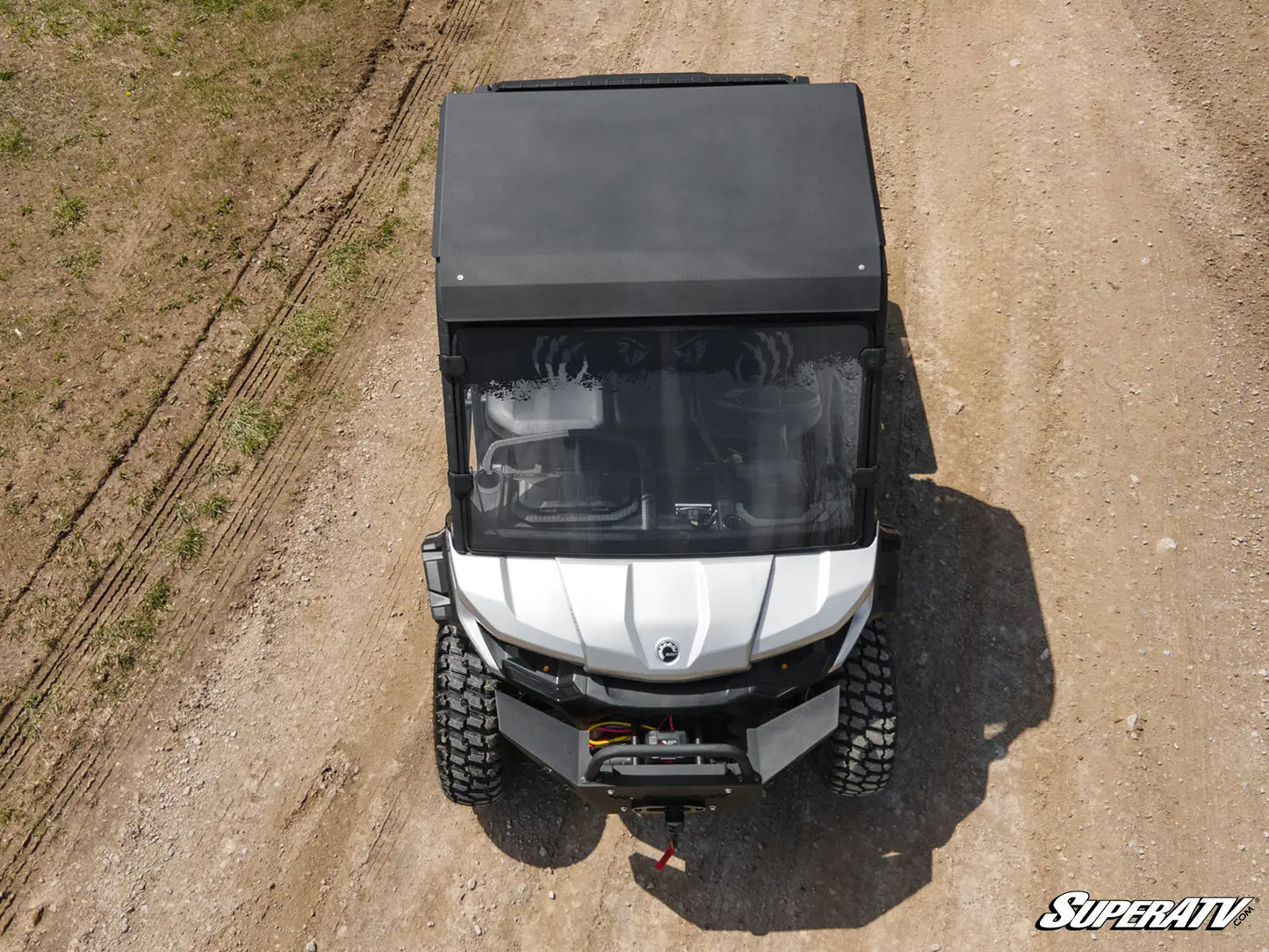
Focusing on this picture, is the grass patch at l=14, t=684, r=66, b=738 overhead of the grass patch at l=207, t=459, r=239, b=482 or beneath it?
beneath

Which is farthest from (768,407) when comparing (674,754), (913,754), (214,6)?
(214,6)

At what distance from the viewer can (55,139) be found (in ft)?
26.3

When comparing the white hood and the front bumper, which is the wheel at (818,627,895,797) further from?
the white hood

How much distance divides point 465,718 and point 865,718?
2.03 m

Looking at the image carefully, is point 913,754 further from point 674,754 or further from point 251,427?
point 251,427

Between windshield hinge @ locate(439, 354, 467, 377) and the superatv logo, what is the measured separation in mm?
4144

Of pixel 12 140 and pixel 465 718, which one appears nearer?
pixel 465 718

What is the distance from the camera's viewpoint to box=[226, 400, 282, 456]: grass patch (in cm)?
669

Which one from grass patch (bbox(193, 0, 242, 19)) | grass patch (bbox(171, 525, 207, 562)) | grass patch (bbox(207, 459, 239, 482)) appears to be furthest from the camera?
grass patch (bbox(193, 0, 242, 19))

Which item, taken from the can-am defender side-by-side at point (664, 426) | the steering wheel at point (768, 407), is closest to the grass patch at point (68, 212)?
the can-am defender side-by-side at point (664, 426)

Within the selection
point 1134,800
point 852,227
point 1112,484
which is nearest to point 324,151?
point 852,227

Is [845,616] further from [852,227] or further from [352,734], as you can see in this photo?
[352,734]

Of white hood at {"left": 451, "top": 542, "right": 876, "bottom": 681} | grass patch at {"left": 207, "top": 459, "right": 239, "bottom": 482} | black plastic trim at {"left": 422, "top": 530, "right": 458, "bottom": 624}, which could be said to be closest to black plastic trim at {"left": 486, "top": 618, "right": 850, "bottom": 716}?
white hood at {"left": 451, "top": 542, "right": 876, "bottom": 681}

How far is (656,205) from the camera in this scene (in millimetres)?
4309
